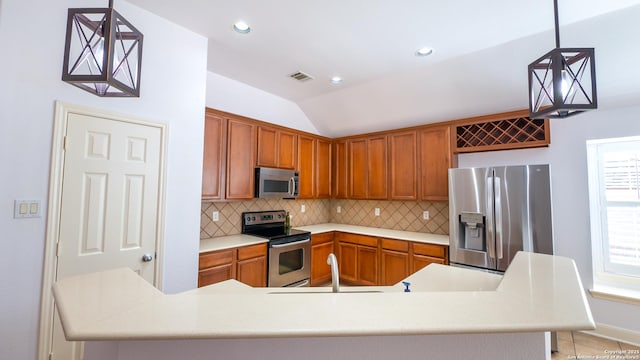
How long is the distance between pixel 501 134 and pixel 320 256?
2.90 metres

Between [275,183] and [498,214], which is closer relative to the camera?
[498,214]

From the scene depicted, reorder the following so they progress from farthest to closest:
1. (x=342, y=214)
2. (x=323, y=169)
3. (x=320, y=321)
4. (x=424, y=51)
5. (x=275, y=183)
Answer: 1. (x=342, y=214)
2. (x=323, y=169)
3. (x=275, y=183)
4. (x=424, y=51)
5. (x=320, y=321)

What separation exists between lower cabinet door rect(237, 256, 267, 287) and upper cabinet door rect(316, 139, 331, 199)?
5.41 feet

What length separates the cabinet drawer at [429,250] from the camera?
10.4ft

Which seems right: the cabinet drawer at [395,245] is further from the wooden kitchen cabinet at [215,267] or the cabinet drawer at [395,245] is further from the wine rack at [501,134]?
the wooden kitchen cabinet at [215,267]

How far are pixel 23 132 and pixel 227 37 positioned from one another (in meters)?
1.63

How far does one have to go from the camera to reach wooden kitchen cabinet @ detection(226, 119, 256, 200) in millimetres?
3215

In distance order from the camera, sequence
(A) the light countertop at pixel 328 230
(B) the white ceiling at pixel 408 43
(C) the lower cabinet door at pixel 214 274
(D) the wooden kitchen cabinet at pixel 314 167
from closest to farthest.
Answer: (B) the white ceiling at pixel 408 43 → (C) the lower cabinet door at pixel 214 274 → (A) the light countertop at pixel 328 230 → (D) the wooden kitchen cabinet at pixel 314 167

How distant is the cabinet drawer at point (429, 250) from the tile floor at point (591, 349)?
1.26 meters

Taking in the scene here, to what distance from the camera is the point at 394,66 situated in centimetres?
297

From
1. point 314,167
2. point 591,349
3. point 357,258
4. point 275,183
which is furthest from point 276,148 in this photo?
point 591,349

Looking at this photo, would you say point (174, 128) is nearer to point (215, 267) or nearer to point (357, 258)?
point (215, 267)

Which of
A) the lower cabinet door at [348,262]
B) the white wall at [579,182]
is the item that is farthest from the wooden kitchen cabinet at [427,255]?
the white wall at [579,182]

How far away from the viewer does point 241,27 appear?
2252 millimetres
